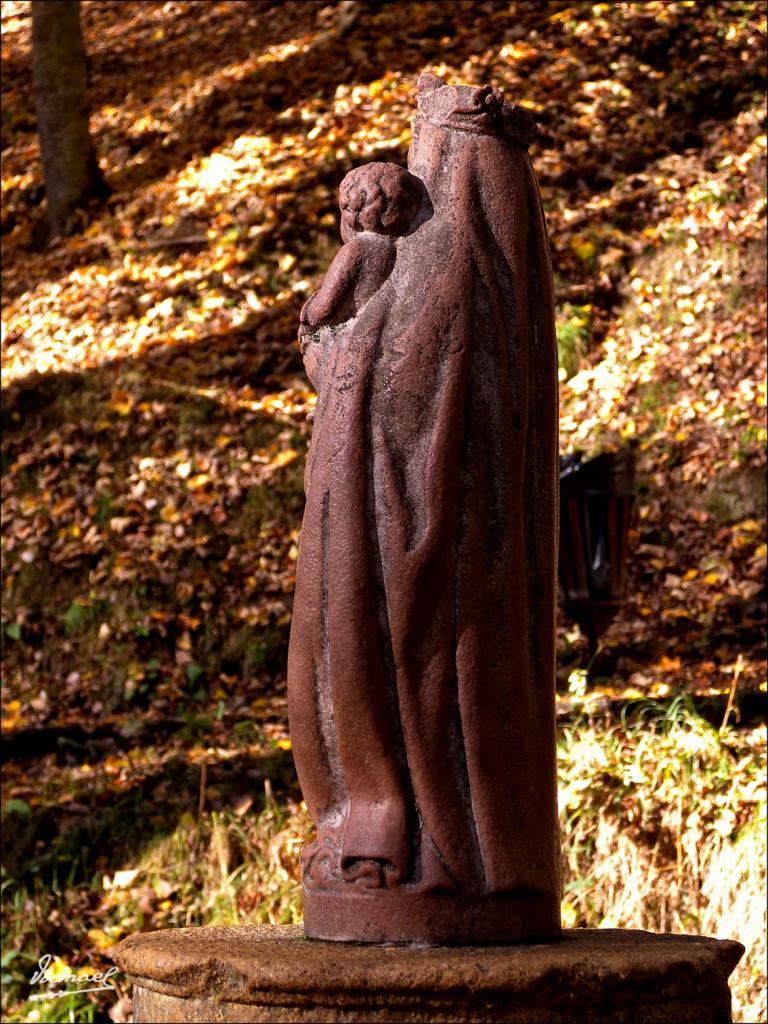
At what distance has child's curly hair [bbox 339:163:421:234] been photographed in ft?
10.2

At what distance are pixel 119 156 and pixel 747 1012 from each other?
982cm

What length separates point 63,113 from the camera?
39.0 ft

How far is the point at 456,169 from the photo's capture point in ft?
10.3

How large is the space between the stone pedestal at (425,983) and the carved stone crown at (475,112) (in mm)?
1783

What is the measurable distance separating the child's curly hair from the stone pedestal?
5.05 feet

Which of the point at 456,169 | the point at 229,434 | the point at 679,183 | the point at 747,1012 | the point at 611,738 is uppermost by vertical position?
the point at 456,169

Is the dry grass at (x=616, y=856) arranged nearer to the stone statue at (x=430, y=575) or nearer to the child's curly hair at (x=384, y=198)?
the stone statue at (x=430, y=575)

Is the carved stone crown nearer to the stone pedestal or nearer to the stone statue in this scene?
the stone statue

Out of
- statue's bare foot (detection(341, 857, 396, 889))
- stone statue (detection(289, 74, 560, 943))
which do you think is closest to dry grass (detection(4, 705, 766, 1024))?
stone statue (detection(289, 74, 560, 943))

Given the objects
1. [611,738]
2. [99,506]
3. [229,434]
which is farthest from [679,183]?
[611,738]

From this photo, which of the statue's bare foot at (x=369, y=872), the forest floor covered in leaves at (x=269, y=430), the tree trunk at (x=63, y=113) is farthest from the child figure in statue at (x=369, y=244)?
the tree trunk at (x=63, y=113)

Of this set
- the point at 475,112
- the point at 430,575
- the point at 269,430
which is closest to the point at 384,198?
the point at 475,112

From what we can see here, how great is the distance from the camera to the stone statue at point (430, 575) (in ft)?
9.49

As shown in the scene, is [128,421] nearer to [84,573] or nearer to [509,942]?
[84,573]
